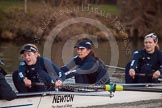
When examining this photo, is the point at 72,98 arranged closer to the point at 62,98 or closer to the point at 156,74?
the point at 62,98

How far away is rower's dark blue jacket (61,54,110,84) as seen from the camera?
29.3ft

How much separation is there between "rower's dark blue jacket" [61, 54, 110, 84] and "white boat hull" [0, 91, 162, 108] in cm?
43

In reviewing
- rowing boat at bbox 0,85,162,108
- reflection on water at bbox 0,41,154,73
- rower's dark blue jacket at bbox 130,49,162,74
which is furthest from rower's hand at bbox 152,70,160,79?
reflection on water at bbox 0,41,154,73

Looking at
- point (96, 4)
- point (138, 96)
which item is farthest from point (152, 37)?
point (96, 4)

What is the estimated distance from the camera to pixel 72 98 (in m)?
8.53

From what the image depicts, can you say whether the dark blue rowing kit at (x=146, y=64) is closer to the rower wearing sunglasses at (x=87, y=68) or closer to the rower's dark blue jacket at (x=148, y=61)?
the rower's dark blue jacket at (x=148, y=61)

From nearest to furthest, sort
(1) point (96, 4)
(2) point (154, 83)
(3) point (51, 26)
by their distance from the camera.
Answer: (2) point (154, 83) → (3) point (51, 26) → (1) point (96, 4)

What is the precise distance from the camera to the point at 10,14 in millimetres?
28828

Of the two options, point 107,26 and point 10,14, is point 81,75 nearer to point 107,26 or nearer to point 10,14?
point 107,26

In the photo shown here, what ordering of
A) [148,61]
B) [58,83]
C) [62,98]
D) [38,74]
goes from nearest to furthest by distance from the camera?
1. [58,83]
2. [38,74]
3. [62,98]
4. [148,61]

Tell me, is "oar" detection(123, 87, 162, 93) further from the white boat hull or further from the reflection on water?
the reflection on water

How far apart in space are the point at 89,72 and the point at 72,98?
0.79 meters

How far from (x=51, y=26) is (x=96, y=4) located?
7.17 m

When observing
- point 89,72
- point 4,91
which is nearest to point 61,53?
point 89,72
